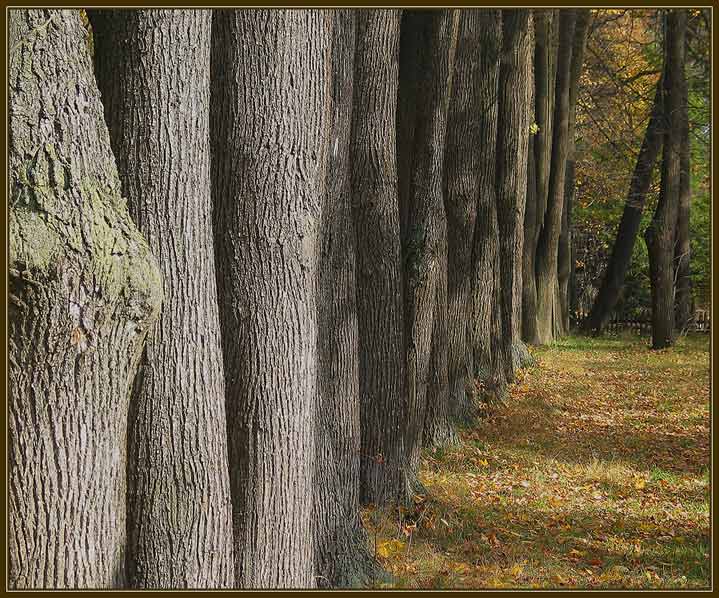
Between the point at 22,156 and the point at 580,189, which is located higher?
the point at 580,189

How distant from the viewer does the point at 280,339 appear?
5.41 m

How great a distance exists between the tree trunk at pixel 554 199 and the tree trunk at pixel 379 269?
16.0 m

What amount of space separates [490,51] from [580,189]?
24860 millimetres

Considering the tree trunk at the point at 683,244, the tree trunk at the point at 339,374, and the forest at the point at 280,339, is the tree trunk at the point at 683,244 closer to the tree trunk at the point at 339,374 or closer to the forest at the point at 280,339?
the forest at the point at 280,339

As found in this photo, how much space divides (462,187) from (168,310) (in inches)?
336

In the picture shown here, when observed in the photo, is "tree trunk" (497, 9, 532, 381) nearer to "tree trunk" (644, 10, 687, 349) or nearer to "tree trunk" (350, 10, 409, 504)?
"tree trunk" (644, 10, 687, 349)

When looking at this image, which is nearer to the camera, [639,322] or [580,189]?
[639,322]

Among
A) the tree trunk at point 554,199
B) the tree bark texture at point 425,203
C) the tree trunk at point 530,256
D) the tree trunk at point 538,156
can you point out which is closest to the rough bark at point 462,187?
the tree bark texture at point 425,203

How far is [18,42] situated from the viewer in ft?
13.4

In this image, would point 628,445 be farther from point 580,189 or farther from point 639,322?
point 580,189

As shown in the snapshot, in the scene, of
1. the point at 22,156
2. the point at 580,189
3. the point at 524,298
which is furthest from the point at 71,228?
the point at 580,189

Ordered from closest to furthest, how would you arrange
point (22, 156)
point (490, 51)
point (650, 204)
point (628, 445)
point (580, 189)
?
point (22, 156) < point (628, 445) < point (490, 51) < point (650, 204) < point (580, 189)

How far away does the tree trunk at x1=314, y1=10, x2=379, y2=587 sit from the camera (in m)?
6.62

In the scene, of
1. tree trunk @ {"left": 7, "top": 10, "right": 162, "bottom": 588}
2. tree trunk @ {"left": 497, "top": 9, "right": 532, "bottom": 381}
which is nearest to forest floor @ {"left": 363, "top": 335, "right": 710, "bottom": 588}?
tree trunk @ {"left": 497, "top": 9, "right": 532, "bottom": 381}
